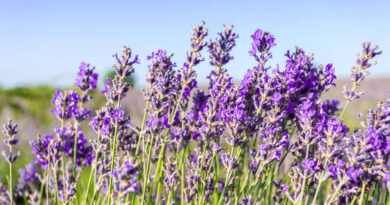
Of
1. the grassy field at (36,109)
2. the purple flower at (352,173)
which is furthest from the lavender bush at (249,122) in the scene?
the grassy field at (36,109)

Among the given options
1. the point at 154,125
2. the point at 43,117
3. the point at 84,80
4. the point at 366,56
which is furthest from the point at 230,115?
the point at 43,117

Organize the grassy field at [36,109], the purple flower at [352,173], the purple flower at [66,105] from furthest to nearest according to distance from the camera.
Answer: the grassy field at [36,109] → the purple flower at [66,105] → the purple flower at [352,173]

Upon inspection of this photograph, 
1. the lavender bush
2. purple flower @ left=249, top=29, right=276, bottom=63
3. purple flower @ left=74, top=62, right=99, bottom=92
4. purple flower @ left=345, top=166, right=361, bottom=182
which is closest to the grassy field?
purple flower @ left=74, top=62, right=99, bottom=92

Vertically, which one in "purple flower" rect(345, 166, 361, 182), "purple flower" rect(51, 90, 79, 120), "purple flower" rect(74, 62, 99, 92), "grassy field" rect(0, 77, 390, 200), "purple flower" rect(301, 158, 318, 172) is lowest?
"purple flower" rect(345, 166, 361, 182)

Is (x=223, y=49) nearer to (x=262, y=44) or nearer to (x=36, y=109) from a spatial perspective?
(x=262, y=44)

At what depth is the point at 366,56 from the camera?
5.45 ft

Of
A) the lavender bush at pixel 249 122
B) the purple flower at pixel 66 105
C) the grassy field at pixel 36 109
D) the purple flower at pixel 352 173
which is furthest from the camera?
the grassy field at pixel 36 109

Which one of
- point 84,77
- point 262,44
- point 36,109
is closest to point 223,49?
point 262,44

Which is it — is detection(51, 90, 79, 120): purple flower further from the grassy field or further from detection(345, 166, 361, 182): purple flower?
the grassy field

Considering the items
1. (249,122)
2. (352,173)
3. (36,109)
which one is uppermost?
(36,109)

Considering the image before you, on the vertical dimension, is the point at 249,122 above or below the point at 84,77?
below

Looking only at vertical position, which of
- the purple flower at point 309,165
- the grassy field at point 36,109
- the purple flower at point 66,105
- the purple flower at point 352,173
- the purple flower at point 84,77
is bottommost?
the purple flower at point 352,173

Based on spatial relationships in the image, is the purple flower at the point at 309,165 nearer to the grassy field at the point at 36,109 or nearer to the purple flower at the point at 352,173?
the purple flower at the point at 352,173

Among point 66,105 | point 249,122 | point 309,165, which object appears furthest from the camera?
point 66,105
